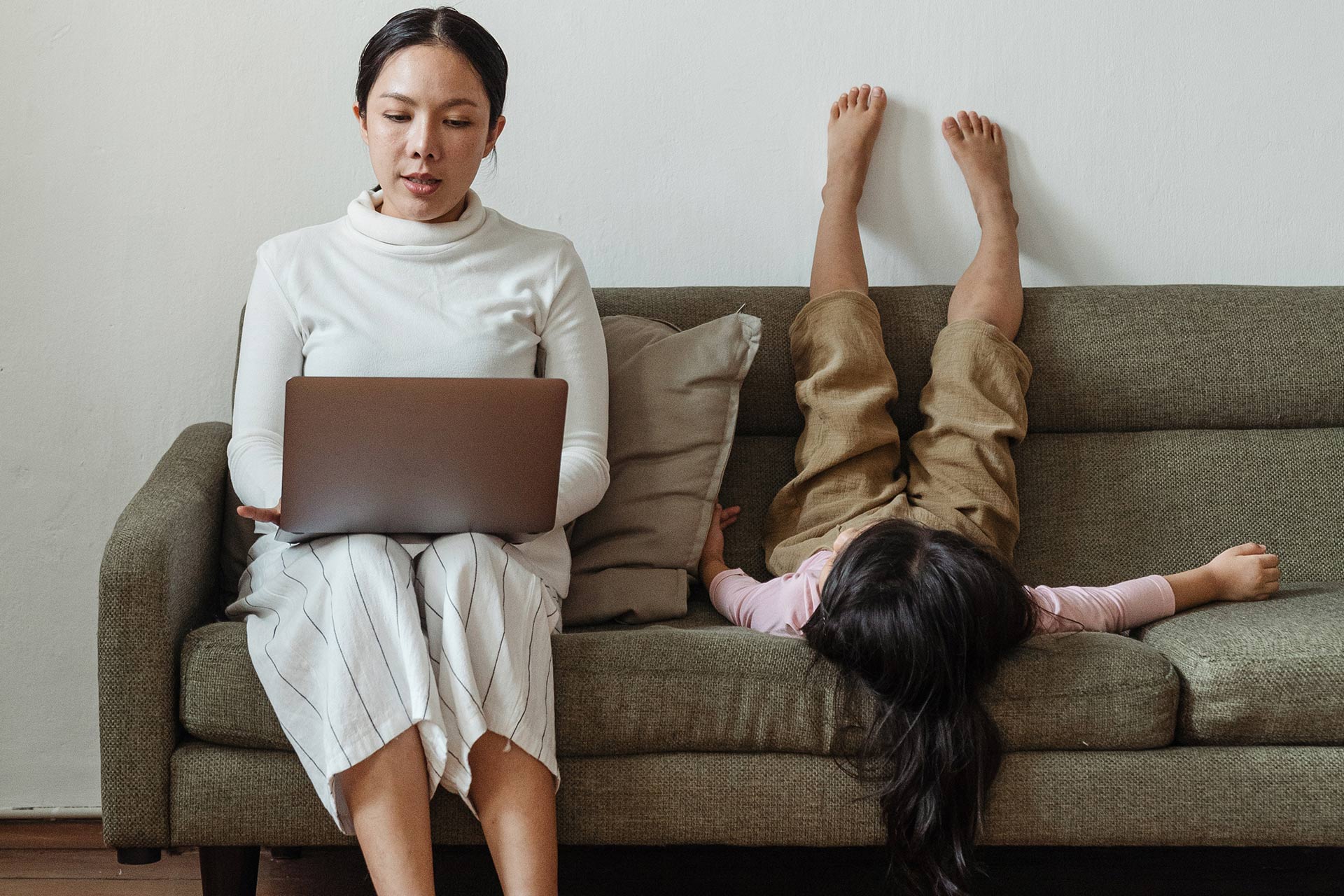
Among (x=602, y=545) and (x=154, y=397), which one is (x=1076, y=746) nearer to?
(x=602, y=545)

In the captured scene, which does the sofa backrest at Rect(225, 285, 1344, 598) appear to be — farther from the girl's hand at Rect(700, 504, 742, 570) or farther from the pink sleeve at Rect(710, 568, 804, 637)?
the pink sleeve at Rect(710, 568, 804, 637)

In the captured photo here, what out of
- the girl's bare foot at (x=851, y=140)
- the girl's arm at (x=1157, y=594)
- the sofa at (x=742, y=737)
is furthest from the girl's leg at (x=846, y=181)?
the sofa at (x=742, y=737)

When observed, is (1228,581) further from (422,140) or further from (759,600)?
(422,140)

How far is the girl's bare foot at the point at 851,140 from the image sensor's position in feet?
6.64

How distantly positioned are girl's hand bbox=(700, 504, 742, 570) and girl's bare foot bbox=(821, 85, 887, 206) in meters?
0.59

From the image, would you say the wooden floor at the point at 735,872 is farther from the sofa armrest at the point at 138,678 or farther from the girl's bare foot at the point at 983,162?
the girl's bare foot at the point at 983,162

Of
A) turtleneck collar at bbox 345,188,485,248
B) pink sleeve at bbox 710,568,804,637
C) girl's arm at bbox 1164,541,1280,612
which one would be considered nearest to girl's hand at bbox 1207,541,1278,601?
girl's arm at bbox 1164,541,1280,612

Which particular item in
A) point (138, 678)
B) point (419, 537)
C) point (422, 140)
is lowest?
point (138, 678)

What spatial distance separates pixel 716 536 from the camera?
1.79 meters

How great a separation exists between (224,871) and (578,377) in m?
0.77

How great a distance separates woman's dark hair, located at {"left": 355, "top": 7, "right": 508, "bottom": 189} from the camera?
154 centimetres

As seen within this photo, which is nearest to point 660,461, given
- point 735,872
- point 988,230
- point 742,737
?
point 742,737

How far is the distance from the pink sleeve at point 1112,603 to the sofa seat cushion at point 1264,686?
4.5 inches

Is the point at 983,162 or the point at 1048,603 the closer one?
the point at 1048,603
